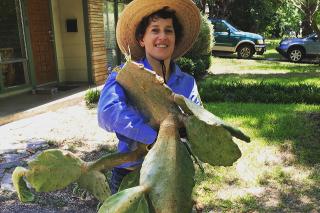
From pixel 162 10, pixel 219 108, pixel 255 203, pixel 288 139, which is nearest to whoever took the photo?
pixel 162 10

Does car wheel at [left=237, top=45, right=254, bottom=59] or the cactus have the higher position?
the cactus

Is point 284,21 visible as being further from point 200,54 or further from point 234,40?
point 200,54

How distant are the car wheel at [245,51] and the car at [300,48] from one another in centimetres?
138

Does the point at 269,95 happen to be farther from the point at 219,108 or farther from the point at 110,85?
the point at 110,85

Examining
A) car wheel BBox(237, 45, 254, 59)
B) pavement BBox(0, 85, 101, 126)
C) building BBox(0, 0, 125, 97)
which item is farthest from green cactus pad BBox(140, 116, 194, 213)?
car wheel BBox(237, 45, 254, 59)

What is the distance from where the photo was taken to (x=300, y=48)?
1855 cm

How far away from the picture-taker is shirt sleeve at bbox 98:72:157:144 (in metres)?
1.17

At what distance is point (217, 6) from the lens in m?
26.5

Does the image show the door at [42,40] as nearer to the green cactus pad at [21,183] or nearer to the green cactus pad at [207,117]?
the green cactus pad at [21,183]

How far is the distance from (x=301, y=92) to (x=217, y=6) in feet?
62.1

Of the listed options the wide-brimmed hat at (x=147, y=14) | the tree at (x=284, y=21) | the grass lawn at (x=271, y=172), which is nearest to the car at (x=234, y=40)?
the tree at (x=284, y=21)

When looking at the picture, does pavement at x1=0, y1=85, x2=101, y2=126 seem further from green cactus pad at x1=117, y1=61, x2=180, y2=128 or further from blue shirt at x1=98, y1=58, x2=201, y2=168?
green cactus pad at x1=117, y1=61, x2=180, y2=128

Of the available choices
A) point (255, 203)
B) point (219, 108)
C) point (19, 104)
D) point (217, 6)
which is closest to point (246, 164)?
point (255, 203)

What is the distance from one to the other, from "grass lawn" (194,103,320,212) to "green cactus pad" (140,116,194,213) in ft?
7.11
